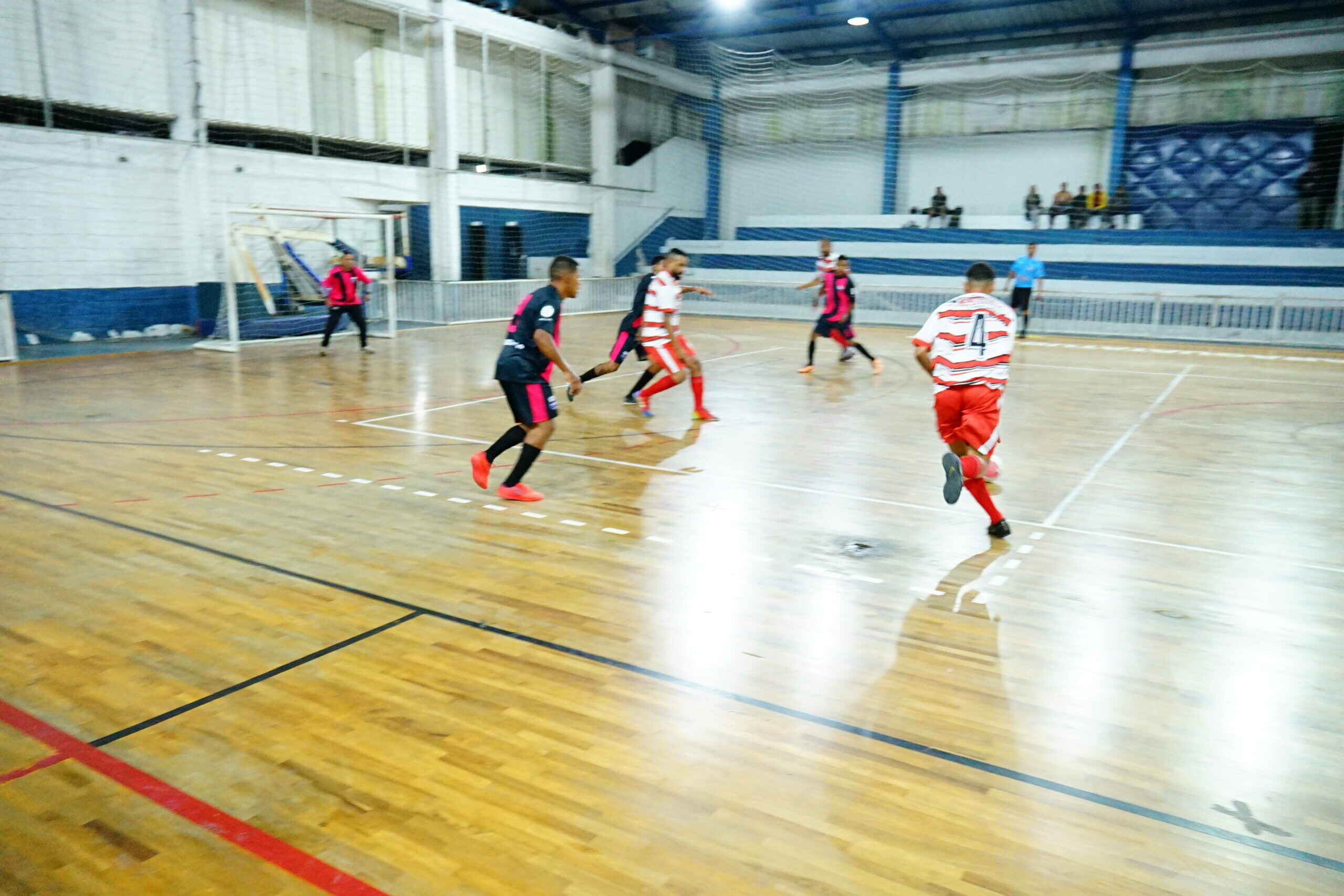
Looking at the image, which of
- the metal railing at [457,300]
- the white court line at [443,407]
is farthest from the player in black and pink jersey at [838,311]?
the metal railing at [457,300]

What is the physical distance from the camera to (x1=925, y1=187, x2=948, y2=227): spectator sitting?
2714 centimetres

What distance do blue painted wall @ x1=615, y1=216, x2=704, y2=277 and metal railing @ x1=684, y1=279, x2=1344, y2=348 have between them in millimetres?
5812

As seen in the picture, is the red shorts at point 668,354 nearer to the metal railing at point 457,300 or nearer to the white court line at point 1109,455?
the white court line at point 1109,455

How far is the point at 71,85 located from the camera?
15281mm

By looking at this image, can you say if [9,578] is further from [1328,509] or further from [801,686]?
[1328,509]

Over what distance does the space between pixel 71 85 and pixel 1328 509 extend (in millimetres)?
18278

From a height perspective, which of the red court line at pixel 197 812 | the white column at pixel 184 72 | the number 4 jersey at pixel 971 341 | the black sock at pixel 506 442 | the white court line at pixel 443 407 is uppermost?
the white column at pixel 184 72

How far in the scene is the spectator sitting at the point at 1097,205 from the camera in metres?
25.2

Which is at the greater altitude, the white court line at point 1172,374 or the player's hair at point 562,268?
the player's hair at point 562,268

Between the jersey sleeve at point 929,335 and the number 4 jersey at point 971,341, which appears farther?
the jersey sleeve at point 929,335

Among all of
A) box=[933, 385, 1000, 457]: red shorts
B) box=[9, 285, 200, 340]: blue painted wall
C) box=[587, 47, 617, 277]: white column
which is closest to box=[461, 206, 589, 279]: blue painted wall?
box=[587, 47, 617, 277]: white column

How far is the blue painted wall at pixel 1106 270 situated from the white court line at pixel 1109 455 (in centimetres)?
781

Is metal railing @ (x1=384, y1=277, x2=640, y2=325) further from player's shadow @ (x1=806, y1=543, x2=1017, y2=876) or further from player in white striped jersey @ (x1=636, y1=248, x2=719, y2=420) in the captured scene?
player's shadow @ (x1=806, y1=543, x2=1017, y2=876)

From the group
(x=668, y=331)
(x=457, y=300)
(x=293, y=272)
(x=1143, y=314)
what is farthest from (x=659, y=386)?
(x=1143, y=314)
